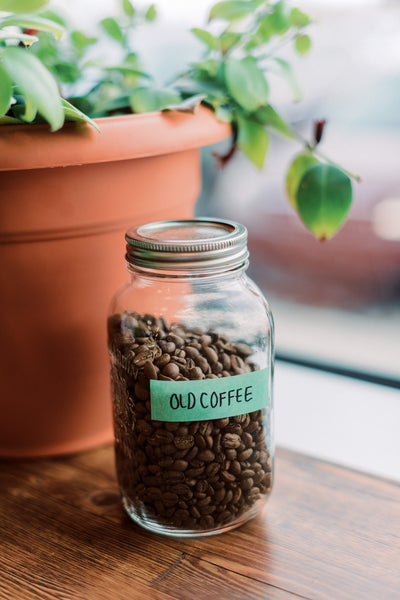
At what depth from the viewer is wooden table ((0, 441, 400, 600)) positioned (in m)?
0.49

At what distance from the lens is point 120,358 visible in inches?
21.3

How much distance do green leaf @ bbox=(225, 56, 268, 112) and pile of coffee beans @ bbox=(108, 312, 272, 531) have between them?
0.22 meters

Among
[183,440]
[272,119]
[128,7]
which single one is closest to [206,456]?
[183,440]

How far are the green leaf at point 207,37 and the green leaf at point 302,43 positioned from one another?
0.08m

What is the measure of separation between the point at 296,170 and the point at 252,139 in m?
0.06

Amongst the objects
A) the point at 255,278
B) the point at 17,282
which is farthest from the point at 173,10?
the point at 17,282

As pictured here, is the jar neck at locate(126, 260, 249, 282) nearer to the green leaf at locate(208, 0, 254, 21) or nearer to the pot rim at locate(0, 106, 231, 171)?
the pot rim at locate(0, 106, 231, 171)

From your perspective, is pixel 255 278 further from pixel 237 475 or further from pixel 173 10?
pixel 237 475

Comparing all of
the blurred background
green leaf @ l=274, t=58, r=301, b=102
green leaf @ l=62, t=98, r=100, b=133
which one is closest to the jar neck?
green leaf @ l=62, t=98, r=100, b=133

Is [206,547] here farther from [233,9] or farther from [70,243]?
[233,9]

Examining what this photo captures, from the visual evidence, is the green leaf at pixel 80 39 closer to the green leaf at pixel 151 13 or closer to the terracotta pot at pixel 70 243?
the green leaf at pixel 151 13

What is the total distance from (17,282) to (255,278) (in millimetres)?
506

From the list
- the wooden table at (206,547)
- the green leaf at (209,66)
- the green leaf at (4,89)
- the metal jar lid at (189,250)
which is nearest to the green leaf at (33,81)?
the green leaf at (4,89)

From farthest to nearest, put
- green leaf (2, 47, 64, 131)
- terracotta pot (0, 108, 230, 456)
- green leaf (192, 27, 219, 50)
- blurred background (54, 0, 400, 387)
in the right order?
blurred background (54, 0, 400, 387)
green leaf (192, 27, 219, 50)
terracotta pot (0, 108, 230, 456)
green leaf (2, 47, 64, 131)
